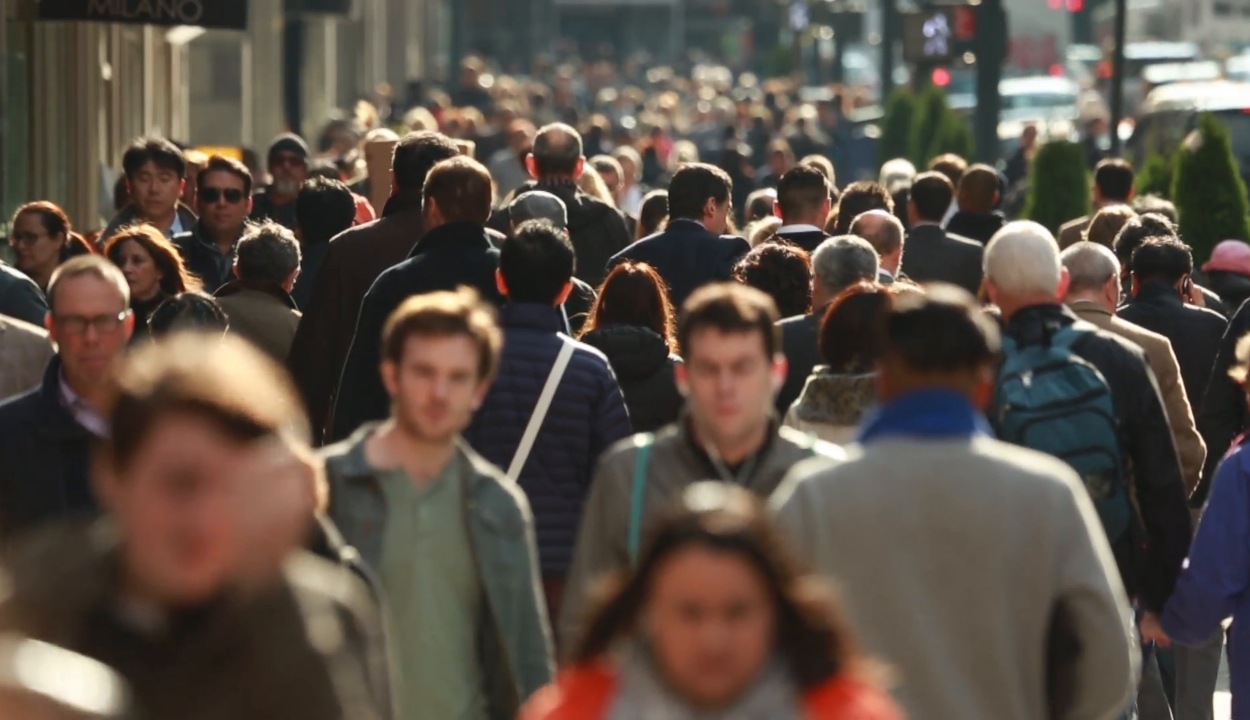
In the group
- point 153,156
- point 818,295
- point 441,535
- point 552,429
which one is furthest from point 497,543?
point 153,156

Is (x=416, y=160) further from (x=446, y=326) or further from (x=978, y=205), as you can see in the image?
(x=978, y=205)

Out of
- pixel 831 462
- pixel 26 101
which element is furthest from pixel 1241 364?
pixel 26 101

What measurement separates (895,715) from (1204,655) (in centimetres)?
574

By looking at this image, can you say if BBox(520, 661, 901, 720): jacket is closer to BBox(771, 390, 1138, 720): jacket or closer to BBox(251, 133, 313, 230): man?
BBox(771, 390, 1138, 720): jacket

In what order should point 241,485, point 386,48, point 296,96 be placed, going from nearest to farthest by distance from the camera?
point 241,485
point 296,96
point 386,48

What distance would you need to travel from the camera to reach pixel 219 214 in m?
11.8

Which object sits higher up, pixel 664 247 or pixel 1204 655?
pixel 664 247

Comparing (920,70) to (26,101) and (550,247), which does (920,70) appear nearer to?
(26,101)

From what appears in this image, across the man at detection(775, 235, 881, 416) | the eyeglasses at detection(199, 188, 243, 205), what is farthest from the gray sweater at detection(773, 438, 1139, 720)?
the eyeglasses at detection(199, 188, 243, 205)

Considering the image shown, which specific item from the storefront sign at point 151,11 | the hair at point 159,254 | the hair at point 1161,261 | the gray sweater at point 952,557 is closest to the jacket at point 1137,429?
the gray sweater at point 952,557

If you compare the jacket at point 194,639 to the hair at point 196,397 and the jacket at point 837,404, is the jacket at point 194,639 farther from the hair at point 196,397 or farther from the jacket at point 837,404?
the jacket at point 837,404

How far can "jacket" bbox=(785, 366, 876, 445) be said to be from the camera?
6.68 meters

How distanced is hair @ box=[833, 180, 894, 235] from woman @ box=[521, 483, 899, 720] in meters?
8.35

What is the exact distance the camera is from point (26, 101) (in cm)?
1752
